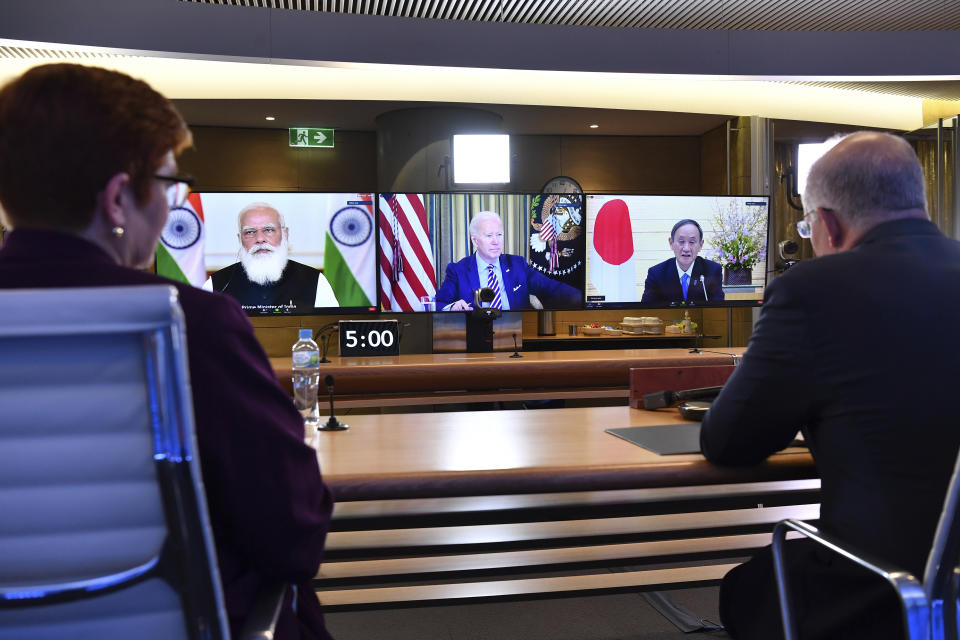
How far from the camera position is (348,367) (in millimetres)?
3244

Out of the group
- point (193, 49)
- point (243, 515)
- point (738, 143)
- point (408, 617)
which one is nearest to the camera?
point (243, 515)

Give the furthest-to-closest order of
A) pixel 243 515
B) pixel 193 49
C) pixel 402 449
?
1. pixel 193 49
2. pixel 402 449
3. pixel 243 515

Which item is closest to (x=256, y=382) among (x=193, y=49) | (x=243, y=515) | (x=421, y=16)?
(x=243, y=515)

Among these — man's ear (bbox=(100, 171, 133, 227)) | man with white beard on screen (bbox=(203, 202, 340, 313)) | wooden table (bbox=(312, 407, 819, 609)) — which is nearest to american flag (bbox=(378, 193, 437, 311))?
man with white beard on screen (bbox=(203, 202, 340, 313))

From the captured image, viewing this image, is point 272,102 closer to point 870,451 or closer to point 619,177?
point 619,177

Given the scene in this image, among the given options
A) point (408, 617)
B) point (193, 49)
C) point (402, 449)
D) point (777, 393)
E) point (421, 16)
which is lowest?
point (408, 617)

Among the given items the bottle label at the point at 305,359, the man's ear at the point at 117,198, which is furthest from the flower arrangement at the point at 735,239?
the man's ear at the point at 117,198

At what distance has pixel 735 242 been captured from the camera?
411 cm

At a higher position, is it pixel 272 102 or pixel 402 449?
pixel 272 102

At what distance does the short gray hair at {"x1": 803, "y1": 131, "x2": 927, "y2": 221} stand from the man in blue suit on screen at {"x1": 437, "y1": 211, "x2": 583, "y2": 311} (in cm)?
247

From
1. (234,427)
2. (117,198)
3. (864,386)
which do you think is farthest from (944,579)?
(117,198)

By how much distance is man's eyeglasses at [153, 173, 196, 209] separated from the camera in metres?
0.98

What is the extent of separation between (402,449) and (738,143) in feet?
21.8

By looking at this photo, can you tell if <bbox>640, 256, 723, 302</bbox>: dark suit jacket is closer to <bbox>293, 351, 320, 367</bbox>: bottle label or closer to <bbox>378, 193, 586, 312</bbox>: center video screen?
<bbox>378, 193, 586, 312</bbox>: center video screen
